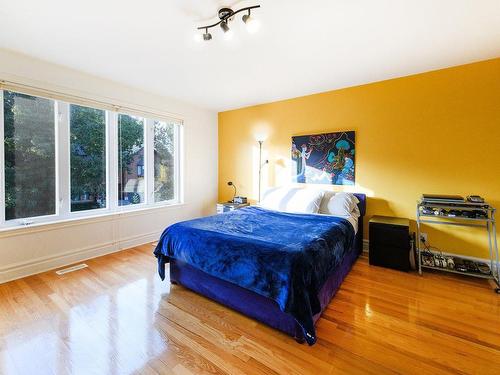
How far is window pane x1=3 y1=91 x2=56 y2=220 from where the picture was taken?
2602 mm

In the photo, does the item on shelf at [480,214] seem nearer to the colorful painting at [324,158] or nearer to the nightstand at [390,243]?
the nightstand at [390,243]

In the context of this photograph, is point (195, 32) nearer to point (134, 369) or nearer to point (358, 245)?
point (134, 369)

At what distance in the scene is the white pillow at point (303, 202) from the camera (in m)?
3.18

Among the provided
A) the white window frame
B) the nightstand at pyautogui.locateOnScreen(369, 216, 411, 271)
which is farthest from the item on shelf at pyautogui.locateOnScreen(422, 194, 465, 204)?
→ the white window frame

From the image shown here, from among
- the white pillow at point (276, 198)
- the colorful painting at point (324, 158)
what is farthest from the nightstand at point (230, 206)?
the colorful painting at point (324, 158)

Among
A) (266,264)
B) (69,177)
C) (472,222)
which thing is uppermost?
(69,177)

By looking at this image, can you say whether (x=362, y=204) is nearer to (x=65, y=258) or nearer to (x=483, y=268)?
(x=483, y=268)

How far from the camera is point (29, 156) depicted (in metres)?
2.74

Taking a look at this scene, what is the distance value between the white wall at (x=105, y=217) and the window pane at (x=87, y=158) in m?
0.25

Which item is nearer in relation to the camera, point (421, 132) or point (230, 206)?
point (421, 132)

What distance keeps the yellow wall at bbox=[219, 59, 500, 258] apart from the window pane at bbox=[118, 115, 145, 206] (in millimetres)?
2438

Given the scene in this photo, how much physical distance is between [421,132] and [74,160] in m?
4.49

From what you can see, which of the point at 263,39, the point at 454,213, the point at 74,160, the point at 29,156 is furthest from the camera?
the point at 74,160

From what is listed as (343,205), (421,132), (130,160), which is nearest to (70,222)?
(130,160)
